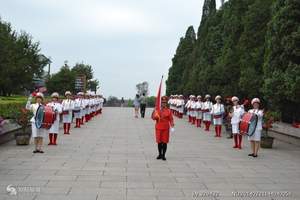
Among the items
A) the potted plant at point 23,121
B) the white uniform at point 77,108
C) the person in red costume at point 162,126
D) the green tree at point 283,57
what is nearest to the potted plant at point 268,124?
the green tree at point 283,57

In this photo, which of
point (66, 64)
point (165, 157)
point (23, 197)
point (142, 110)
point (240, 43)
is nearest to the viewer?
point (23, 197)

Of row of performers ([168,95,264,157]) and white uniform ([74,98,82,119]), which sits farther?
white uniform ([74,98,82,119])

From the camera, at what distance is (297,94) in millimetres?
16156

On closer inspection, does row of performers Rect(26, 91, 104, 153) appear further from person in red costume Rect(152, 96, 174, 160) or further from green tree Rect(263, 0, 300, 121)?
green tree Rect(263, 0, 300, 121)

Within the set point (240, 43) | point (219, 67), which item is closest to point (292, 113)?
point (240, 43)

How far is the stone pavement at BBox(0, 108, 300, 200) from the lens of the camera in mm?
8516

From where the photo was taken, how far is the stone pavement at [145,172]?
335 inches

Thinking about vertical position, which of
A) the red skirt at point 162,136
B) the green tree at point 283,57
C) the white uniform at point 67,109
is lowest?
the red skirt at point 162,136

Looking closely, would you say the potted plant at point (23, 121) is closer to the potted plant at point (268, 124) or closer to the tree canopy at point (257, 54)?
the potted plant at point (268, 124)

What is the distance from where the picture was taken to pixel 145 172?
10.7m

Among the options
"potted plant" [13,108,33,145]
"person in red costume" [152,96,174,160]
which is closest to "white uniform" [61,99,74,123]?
"potted plant" [13,108,33,145]

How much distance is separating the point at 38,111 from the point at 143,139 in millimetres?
5850

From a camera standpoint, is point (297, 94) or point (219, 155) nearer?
point (219, 155)

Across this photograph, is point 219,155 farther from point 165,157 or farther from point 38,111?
point 38,111
